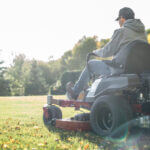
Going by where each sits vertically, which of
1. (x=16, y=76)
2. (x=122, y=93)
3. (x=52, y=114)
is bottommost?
(x=52, y=114)

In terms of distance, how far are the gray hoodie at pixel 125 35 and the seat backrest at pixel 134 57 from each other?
0.13 meters

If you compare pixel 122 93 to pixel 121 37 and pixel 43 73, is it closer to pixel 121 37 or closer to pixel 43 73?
pixel 121 37

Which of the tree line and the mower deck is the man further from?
the tree line

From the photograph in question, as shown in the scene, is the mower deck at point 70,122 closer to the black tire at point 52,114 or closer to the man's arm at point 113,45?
the black tire at point 52,114

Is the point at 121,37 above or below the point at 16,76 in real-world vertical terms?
below

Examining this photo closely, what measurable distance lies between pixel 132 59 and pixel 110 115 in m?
0.75

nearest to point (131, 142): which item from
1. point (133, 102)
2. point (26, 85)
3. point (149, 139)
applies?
point (149, 139)

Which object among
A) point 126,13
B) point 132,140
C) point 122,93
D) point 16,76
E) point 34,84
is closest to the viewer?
Answer: point 132,140

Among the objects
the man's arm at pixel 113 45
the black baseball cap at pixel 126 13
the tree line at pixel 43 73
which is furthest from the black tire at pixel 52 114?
the tree line at pixel 43 73

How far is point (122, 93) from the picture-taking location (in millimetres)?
3441

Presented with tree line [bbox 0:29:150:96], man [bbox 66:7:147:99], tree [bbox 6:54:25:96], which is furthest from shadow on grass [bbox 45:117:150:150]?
tree [bbox 6:54:25:96]

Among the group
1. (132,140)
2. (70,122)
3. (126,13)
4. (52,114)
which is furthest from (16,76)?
(132,140)

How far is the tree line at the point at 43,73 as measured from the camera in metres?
28.5

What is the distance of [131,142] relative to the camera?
2.78 metres
